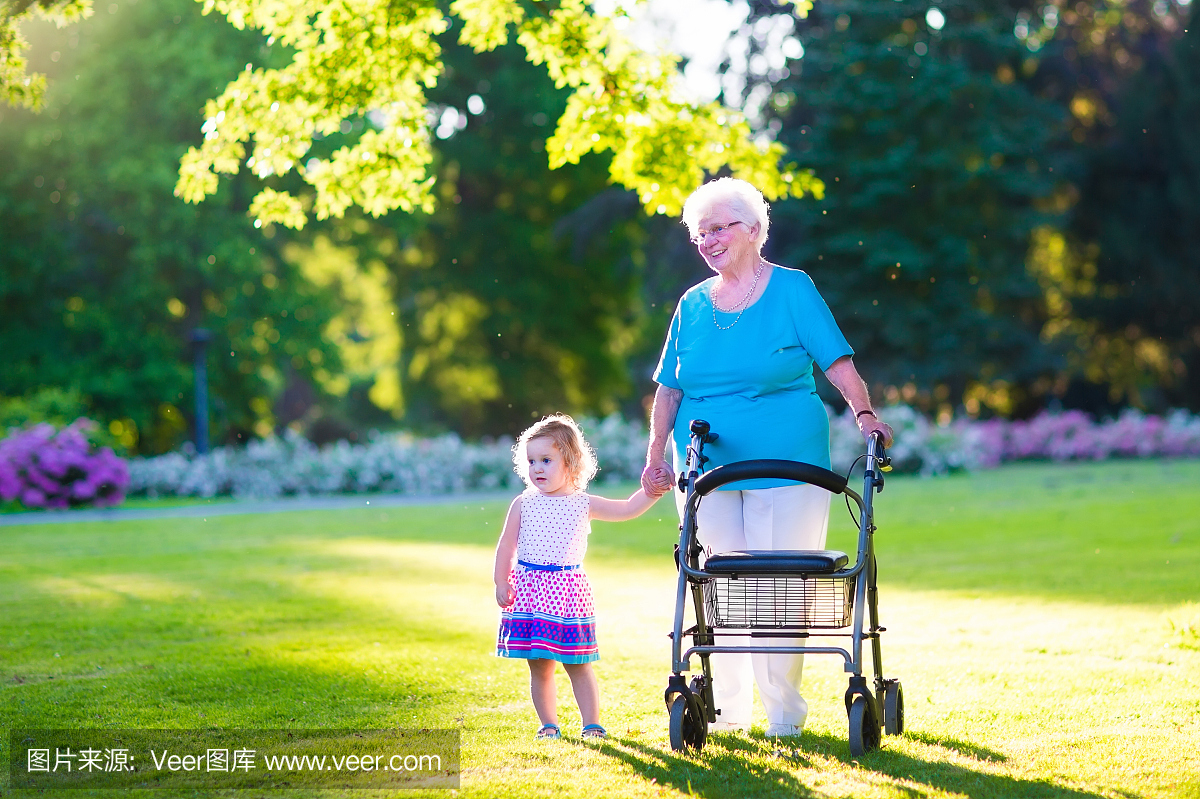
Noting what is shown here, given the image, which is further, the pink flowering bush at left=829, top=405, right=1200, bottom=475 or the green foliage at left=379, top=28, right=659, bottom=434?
the green foliage at left=379, top=28, right=659, bottom=434

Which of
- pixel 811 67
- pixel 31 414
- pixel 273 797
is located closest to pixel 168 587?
pixel 273 797

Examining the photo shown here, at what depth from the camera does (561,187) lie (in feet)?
115

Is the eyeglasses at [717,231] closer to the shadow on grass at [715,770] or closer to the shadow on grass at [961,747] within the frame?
the shadow on grass at [715,770]

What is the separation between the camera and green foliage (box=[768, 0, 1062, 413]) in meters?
26.1

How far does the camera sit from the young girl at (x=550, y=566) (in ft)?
15.8

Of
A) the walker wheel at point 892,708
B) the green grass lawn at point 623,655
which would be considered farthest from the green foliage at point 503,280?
the walker wheel at point 892,708

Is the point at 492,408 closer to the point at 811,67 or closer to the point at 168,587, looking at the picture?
the point at 811,67

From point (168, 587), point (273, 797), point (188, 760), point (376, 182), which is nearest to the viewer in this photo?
point (273, 797)

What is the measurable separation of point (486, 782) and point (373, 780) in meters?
0.39

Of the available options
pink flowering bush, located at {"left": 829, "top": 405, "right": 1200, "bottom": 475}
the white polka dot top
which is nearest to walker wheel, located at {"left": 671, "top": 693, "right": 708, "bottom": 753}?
the white polka dot top

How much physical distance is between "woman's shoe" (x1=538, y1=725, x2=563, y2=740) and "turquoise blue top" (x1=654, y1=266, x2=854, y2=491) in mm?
1067

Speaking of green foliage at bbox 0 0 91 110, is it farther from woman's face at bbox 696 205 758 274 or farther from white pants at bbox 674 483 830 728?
white pants at bbox 674 483 830 728

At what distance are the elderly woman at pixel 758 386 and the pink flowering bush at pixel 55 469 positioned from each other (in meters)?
14.6

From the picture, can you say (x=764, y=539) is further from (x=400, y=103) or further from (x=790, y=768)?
(x=400, y=103)
